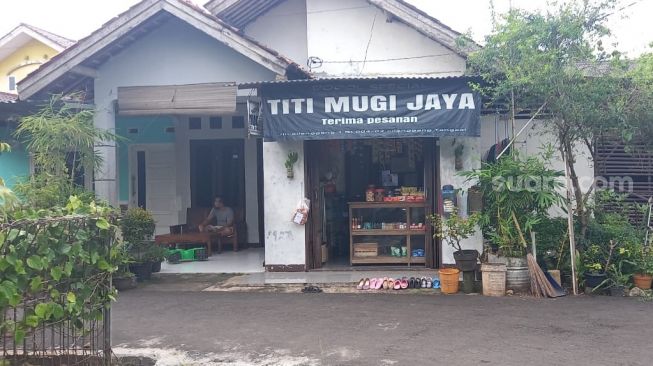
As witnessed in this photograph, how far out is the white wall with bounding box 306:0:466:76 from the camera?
1080cm

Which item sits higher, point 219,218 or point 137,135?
point 137,135

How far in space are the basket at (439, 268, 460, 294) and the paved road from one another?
0.21 metres

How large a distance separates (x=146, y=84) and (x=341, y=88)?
12.0ft

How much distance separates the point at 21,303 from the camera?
4434 millimetres

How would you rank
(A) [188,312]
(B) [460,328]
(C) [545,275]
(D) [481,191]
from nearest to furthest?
1. (B) [460,328]
2. (A) [188,312]
3. (C) [545,275]
4. (D) [481,191]

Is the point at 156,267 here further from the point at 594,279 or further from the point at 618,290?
the point at 618,290

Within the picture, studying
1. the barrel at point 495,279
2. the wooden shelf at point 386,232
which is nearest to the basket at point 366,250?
the wooden shelf at point 386,232

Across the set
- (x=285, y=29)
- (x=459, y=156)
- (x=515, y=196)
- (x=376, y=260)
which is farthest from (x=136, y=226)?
(x=515, y=196)

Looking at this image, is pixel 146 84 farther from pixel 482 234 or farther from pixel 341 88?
pixel 482 234

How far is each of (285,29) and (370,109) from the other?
3.13 metres

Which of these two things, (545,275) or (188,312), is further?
(545,275)

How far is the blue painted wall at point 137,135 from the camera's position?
13391 millimetres

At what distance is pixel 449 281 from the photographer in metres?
8.56

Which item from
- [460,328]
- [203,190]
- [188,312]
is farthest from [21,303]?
[203,190]
